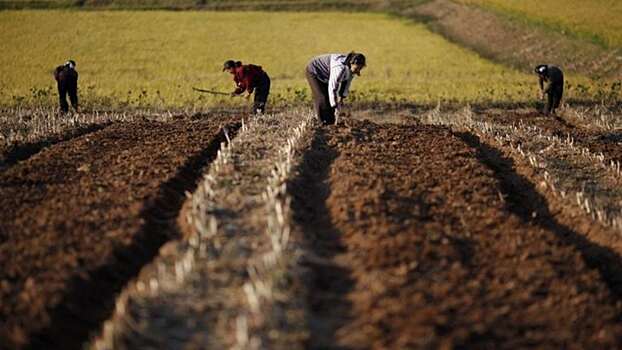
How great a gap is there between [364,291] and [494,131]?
9314 mm

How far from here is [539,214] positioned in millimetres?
8820

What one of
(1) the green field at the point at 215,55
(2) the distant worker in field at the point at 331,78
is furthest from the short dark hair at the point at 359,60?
(1) the green field at the point at 215,55

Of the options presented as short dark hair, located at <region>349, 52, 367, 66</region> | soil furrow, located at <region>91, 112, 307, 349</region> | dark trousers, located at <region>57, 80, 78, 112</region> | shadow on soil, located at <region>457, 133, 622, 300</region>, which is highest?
short dark hair, located at <region>349, 52, 367, 66</region>

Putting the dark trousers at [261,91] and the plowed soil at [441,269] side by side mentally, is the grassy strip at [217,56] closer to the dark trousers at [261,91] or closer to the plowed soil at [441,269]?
the dark trousers at [261,91]

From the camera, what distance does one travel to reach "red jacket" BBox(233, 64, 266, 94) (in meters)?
14.4

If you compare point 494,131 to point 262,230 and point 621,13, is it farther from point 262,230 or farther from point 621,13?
point 621,13

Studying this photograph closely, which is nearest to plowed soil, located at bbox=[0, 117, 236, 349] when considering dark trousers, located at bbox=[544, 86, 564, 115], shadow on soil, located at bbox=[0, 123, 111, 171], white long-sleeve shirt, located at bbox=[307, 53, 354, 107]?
shadow on soil, located at bbox=[0, 123, 111, 171]

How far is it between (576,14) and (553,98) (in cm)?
1880

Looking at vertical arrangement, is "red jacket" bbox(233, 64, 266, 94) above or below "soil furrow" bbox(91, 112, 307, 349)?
above

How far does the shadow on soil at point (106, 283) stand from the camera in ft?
16.6

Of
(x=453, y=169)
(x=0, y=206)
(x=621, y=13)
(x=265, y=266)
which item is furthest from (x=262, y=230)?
(x=621, y=13)

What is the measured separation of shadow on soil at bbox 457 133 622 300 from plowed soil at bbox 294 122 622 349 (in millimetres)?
40

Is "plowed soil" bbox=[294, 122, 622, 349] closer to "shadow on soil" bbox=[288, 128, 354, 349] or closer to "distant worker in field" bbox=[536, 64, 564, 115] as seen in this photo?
"shadow on soil" bbox=[288, 128, 354, 349]

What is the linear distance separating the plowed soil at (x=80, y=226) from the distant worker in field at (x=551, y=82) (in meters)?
8.17
